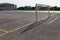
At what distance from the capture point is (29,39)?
9.49 m

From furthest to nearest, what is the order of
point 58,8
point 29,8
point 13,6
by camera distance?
point 13,6
point 29,8
point 58,8

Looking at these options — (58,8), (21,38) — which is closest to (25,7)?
(58,8)

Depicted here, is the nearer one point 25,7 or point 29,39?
point 29,39

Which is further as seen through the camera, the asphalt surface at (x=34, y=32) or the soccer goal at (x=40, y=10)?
the soccer goal at (x=40, y=10)

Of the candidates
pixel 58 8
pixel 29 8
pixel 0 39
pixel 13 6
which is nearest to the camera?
pixel 0 39

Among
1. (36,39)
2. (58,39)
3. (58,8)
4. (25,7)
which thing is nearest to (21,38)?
(36,39)

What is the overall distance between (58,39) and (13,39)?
2.53 m

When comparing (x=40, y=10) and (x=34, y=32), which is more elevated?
(x=34, y=32)

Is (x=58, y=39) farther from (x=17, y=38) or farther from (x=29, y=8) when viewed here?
(x=29, y=8)

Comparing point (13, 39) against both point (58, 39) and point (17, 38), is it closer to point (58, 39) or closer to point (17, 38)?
point (17, 38)

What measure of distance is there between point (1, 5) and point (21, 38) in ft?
316

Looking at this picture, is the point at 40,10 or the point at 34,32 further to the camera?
the point at 40,10

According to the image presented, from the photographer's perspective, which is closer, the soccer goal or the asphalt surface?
the asphalt surface

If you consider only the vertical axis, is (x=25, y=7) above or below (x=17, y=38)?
below
